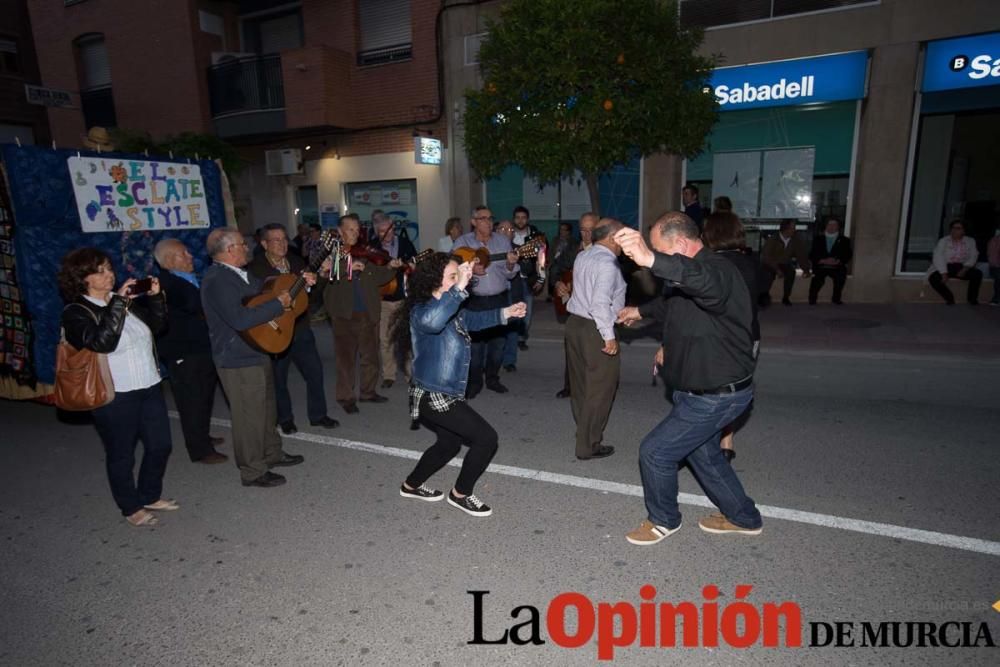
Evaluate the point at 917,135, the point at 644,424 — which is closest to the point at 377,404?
the point at 644,424

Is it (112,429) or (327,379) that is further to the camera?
(327,379)

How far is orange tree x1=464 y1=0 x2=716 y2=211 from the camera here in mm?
9359

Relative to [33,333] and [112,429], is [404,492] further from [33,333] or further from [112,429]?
[33,333]

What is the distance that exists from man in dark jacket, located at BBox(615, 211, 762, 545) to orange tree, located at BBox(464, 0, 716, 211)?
6.68m

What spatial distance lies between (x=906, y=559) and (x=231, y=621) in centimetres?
379

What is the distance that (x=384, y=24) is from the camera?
15961 mm

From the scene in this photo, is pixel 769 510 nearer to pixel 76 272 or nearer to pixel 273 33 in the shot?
pixel 76 272

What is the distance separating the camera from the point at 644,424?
6.06m

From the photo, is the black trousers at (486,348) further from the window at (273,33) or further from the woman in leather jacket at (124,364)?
the window at (273,33)

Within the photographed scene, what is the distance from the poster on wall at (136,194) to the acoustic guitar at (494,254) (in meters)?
4.17

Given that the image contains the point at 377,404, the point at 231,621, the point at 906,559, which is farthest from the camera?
the point at 377,404

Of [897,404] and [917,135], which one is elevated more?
[917,135]

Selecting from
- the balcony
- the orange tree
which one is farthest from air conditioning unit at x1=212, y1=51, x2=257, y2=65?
the orange tree

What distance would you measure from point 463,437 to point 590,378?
4.56ft
